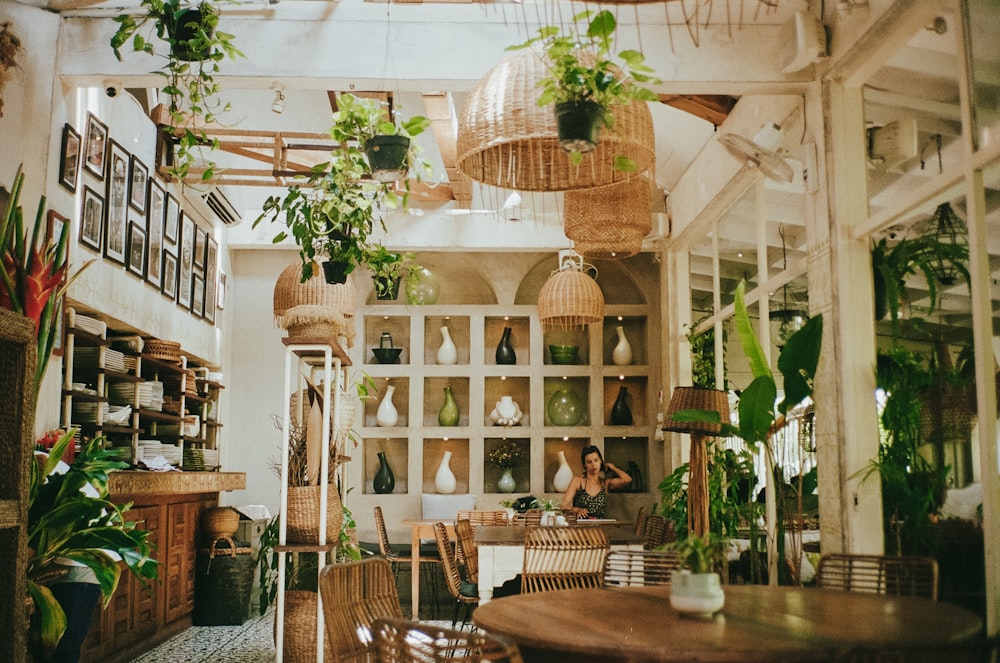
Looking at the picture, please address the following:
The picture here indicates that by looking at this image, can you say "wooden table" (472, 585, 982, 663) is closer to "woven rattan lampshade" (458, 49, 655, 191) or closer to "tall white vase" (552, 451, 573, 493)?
"woven rattan lampshade" (458, 49, 655, 191)

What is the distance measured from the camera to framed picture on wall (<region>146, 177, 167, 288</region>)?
709 cm

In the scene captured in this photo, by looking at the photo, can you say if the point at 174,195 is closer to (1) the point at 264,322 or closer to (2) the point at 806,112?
(1) the point at 264,322

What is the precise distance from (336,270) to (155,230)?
89.4 inches

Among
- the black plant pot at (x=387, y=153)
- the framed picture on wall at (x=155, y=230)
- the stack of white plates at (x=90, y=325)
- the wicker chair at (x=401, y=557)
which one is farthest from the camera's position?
the wicker chair at (x=401, y=557)

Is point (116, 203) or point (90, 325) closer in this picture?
point (90, 325)

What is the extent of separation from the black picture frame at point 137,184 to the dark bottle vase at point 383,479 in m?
3.66

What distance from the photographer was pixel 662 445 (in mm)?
9523

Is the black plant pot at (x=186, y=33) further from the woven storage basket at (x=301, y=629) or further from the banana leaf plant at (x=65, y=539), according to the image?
the woven storage basket at (x=301, y=629)

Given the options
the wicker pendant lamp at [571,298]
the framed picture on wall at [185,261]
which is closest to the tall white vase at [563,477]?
the wicker pendant lamp at [571,298]

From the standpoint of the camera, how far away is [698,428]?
5.49 meters

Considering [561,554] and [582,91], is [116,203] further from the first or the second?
[582,91]

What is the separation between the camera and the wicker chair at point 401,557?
8188mm

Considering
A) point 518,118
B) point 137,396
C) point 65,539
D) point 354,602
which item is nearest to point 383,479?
point 137,396

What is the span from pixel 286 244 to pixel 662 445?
4298mm
